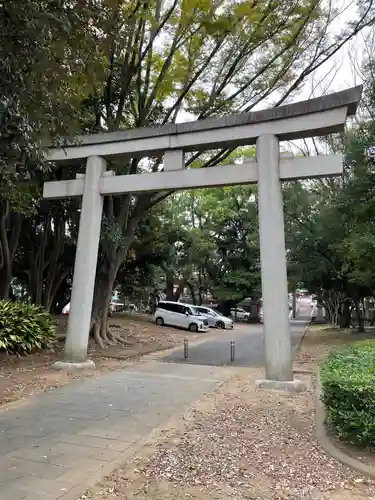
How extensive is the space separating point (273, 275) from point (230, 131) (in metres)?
3.19

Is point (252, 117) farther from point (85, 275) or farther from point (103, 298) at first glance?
point (103, 298)

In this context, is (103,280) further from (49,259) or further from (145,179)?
(145,179)

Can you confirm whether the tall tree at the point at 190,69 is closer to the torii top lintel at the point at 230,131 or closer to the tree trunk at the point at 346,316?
the torii top lintel at the point at 230,131

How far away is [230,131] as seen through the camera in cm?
888

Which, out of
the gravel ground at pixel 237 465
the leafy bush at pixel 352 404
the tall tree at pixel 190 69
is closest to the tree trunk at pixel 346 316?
the tall tree at pixel 190 69

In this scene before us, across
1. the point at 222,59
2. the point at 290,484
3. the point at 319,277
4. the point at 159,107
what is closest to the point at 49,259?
the point at 159,107

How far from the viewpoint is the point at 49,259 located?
16969 millimetres

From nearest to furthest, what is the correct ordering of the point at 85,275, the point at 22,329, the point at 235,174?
the point at 235,174, the point at 85,275, the point at 22,329

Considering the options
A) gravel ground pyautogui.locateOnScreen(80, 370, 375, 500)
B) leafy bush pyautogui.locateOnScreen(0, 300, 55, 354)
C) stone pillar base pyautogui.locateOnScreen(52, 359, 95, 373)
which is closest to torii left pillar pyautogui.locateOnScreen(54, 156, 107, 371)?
stone pillar base pyautogui.locateOnScreen(52, 359, 95, 373)

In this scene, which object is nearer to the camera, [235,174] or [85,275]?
[235,174]

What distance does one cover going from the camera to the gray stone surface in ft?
25.8

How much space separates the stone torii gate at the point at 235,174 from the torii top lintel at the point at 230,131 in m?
0.02

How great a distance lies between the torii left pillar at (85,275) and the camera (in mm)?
9586

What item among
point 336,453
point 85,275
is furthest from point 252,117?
point 336,453
